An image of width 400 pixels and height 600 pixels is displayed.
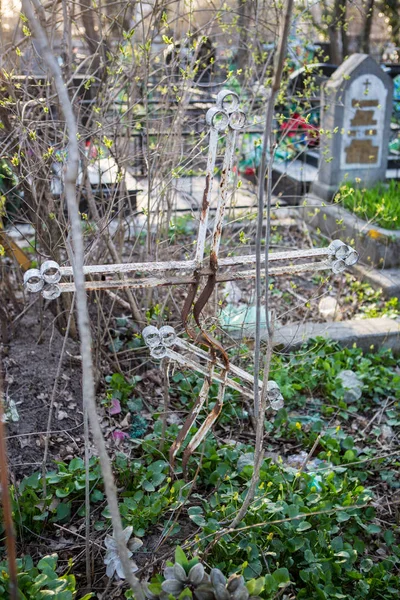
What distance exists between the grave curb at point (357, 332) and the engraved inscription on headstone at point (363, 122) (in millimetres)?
2909

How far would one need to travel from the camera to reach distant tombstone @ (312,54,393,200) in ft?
23.5

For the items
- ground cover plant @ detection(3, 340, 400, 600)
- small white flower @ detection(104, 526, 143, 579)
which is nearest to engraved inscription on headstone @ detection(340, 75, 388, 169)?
ground cover plant @ detection(3, 340, 400, 600)

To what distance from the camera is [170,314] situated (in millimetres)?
4340

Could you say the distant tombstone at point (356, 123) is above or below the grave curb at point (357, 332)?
above

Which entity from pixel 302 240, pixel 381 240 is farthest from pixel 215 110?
pixel 302 240

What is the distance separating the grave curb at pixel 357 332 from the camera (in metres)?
4.67

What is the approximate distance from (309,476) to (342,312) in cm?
261

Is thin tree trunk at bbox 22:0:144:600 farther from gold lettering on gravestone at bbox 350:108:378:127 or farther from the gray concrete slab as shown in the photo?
gold lettering on gravestone at bbox 350:108:378:127

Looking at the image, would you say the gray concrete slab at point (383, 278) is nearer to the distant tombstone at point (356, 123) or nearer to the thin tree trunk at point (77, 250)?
the distant tombstone at point (356, 123)

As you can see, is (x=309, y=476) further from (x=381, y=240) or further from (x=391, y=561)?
(x=381, y=240)

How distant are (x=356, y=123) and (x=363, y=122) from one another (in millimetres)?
95

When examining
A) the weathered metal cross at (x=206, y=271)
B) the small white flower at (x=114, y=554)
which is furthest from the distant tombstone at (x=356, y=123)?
the small white flower at (x=114, y=554)

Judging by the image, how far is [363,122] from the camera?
7.50 meters

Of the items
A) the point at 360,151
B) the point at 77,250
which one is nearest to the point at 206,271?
the point at 77,250
